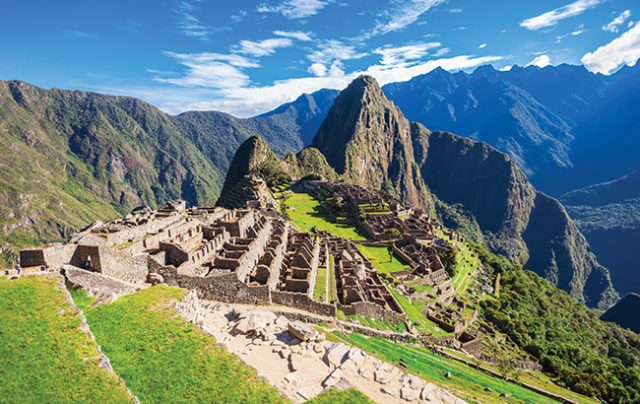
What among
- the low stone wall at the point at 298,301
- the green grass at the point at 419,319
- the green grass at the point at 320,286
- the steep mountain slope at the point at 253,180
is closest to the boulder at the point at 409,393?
the low stone wall at the point at 298,301

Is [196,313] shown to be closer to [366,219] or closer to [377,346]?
[377,346]

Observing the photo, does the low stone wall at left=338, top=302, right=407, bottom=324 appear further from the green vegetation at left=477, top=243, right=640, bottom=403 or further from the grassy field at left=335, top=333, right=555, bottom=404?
the green vegetation at left=477, top=243, right=640, bottom=403

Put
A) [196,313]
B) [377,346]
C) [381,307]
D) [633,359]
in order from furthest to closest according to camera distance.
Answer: [633,359] < [381,307] < [377,346] < [196,313]

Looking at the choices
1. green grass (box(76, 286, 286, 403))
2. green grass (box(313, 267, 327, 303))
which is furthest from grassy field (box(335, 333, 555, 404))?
green grass (box(76, 286, 286, 403))

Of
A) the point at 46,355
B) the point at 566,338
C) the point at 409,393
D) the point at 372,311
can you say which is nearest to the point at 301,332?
the point at 409,393

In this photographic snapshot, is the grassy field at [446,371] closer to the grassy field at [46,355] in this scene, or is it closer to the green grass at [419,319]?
the green grass at [419,319]

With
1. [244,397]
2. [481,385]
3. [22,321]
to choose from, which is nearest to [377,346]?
[481,385]
